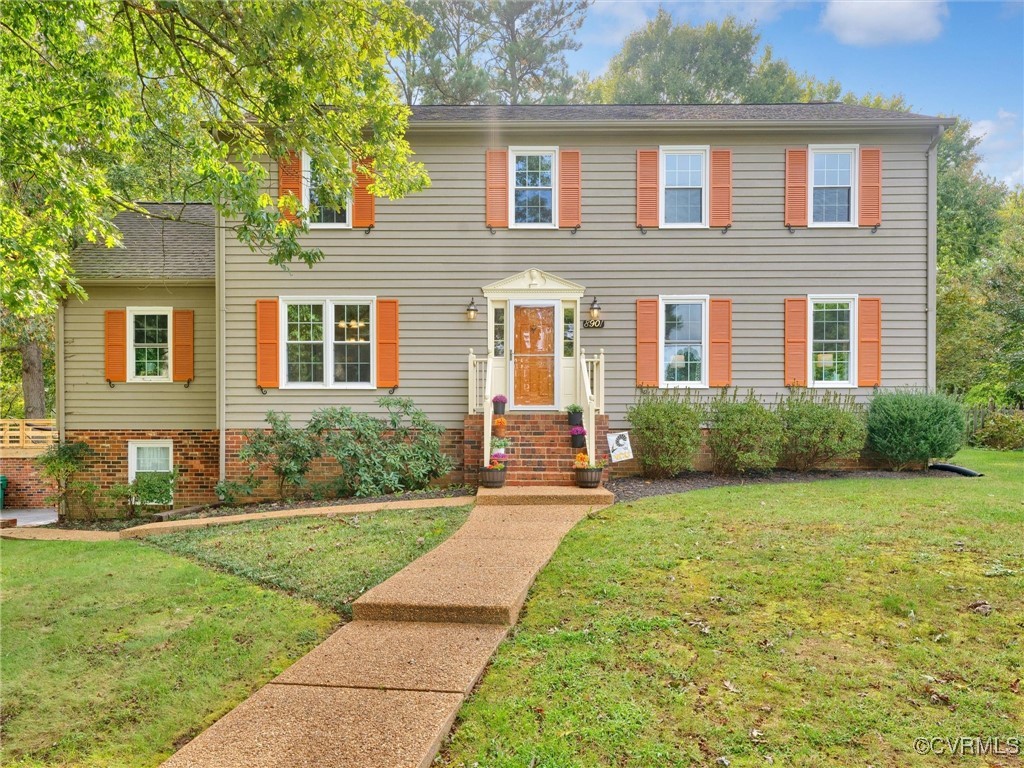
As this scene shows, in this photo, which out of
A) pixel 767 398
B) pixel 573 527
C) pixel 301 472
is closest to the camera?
pixel 573 527

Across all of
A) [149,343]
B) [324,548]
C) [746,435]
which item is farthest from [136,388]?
[746,435]

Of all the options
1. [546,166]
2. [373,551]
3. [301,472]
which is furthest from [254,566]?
[546,166]

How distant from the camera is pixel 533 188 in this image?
1050 centimetres

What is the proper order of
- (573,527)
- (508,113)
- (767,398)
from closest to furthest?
(573,527), (767,398), (508,113)

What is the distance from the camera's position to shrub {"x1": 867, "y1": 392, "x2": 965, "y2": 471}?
31.0ft

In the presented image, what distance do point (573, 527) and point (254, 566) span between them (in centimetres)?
322

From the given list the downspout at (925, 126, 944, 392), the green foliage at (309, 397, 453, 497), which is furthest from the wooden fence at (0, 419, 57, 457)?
the downspout at (925, 126, 944, 392)

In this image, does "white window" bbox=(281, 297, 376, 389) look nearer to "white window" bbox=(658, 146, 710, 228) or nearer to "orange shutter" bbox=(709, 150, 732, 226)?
"white window" bbox=(658, 146, 710, 228)

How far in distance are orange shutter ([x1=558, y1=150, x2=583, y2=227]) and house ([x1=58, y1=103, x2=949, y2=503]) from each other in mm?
35

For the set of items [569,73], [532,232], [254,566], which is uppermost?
[569,73]

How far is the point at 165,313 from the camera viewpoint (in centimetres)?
1091

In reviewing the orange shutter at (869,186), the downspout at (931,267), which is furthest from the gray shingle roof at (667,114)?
the downspout at (931,267)

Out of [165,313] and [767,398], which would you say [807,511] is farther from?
[165,313]
